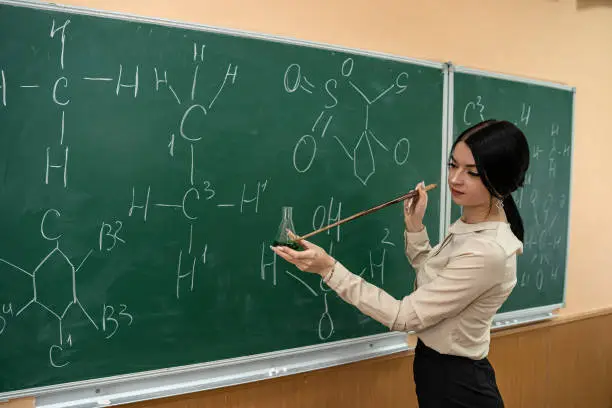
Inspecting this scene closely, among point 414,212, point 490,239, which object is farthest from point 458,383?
point 414,212

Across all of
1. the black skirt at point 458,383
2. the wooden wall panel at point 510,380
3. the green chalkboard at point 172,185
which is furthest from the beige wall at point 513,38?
the black skirt at point 458,383

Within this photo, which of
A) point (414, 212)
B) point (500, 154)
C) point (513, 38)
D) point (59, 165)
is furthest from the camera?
point (513, 38)

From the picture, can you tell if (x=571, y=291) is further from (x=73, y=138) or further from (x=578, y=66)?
(x=73, y=138)

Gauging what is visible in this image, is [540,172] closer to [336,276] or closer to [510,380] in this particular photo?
[510,380]

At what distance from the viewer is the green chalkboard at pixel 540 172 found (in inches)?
84.8

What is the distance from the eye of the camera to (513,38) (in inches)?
87.6

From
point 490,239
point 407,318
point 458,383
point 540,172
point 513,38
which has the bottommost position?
point 458,383

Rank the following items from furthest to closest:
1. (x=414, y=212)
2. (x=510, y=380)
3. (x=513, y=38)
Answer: (x=510, y=380)
(x=513, y=38)
(x=414, y=212)

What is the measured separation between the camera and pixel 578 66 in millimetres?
2465

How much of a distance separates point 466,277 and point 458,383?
1.40 ft

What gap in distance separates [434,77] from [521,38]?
0.74 metres

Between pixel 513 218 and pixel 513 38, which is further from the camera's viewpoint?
pixel 513 38

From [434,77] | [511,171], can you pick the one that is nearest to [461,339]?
[511,171]

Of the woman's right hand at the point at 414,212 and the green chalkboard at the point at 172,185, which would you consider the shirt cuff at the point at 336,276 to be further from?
the woman's right hand at the point at 414,212
